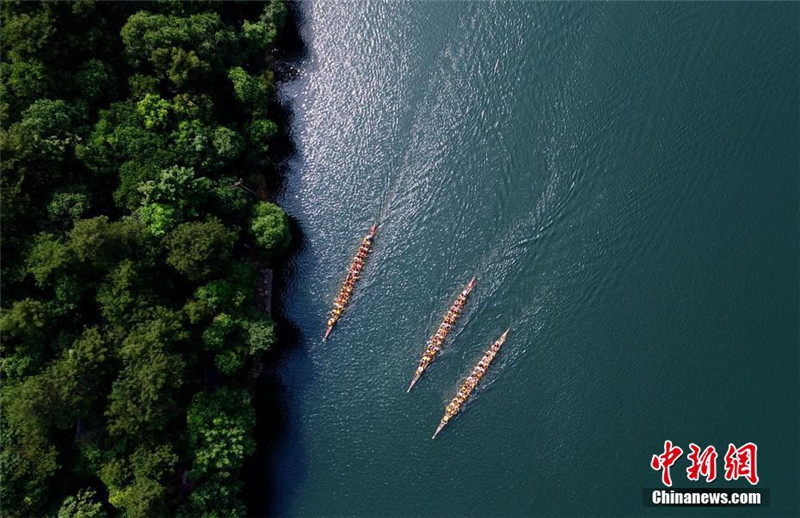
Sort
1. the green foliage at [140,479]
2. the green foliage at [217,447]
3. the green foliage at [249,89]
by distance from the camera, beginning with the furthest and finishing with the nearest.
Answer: the green foliage at [249,89] < the green foliage at [217,447] < the green foliage at [140,479]

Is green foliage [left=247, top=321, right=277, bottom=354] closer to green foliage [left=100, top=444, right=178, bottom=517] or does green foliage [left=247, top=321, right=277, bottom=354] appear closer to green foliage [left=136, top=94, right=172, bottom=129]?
green foliage [left=100, top=444, right=178, bottom=517]

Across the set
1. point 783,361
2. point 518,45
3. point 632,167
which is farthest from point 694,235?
point 518,45

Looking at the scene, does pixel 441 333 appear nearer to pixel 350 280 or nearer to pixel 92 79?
pixel 350 280

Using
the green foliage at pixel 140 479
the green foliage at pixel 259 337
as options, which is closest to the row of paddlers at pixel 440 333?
the green foliage at pixel 259 337

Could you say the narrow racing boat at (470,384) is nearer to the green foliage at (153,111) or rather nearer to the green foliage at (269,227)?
the green foliage at (269,227)

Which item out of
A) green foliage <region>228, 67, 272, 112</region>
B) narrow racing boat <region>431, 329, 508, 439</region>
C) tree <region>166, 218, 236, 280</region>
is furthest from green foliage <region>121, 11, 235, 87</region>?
narrow racing boat <region>431, 329, 508, 439</region>

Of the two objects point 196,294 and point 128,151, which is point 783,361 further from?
point 128,151
